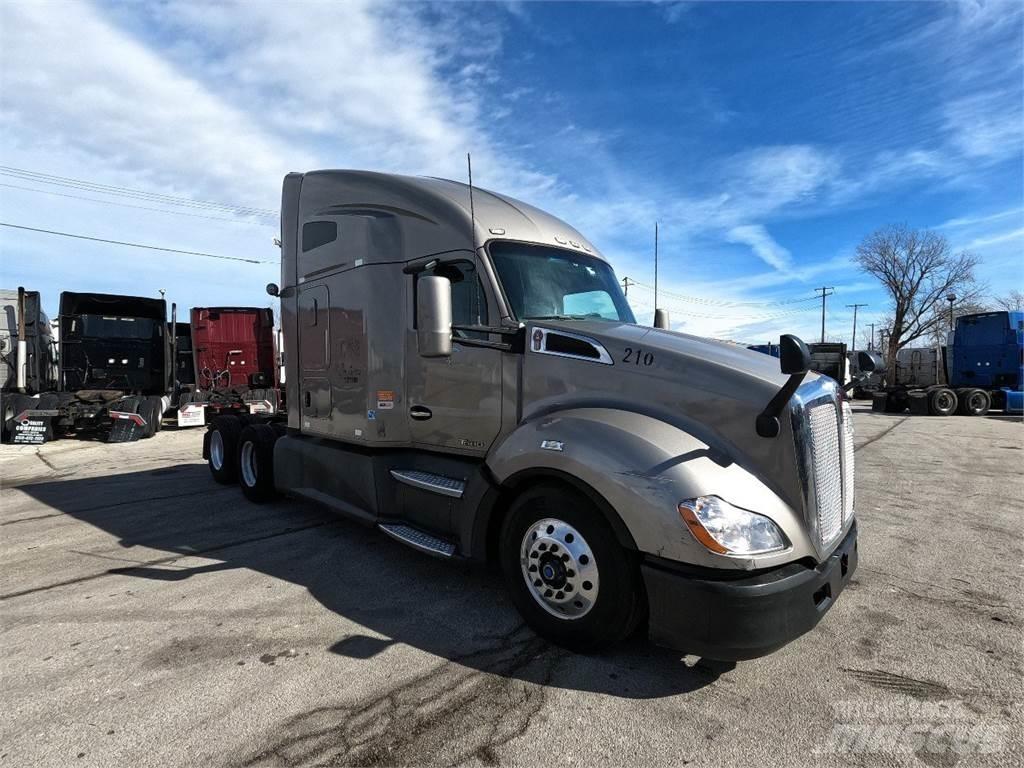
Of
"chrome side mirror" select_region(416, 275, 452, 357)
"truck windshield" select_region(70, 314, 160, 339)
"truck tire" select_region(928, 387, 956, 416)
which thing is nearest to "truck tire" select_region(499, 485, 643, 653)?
"chrome side mirror" select_region(416, 275, 452, 357)

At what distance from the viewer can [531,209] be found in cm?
479

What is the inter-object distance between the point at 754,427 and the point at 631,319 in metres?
1.85

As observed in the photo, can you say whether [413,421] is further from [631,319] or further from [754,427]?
[754,427]

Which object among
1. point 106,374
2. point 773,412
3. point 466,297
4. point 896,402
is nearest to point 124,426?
point 106,374

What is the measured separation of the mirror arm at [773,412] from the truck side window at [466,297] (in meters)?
1.83

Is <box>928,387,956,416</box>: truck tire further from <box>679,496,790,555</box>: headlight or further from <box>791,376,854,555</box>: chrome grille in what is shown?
<box>679,496,790,555</box>: headlight

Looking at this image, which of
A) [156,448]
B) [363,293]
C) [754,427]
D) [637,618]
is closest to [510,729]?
[637,618]

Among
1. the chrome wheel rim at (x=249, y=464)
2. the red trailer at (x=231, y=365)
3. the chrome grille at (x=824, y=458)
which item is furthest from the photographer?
the red trailer at (x=231, y=365)

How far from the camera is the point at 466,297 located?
13.1 feet

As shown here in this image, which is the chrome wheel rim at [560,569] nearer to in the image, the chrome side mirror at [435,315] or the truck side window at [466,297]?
the chrome side mirror at [435,315]

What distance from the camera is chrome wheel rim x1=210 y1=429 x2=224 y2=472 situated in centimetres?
755

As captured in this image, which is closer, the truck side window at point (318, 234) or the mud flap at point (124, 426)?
the truck side window at point (318, 234)

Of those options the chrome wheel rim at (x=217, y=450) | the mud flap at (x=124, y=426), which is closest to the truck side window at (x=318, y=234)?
the chrome wheel rim at (x=217, y=450)

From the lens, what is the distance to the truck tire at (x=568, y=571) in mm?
2916
